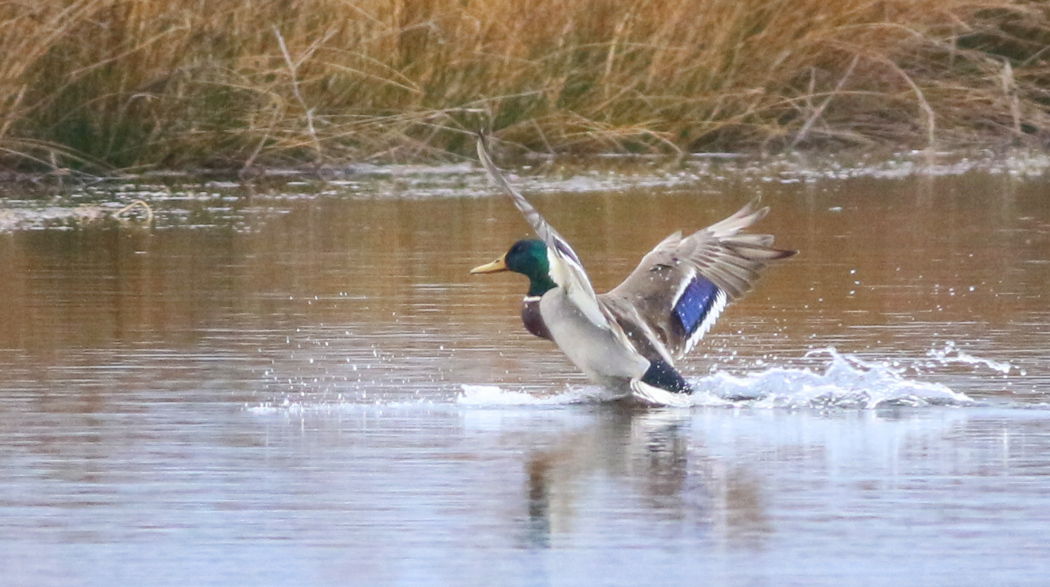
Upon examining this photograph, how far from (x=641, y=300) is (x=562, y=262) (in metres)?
0.73

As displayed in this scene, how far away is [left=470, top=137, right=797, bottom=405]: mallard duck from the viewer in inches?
257

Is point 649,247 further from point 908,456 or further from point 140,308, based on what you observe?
point 908,456

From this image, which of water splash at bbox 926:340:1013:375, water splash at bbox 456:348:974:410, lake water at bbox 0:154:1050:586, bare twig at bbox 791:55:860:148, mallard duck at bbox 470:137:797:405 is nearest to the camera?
lake water at bbox 0:154:1050:586

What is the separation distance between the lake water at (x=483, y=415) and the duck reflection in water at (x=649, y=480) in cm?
1

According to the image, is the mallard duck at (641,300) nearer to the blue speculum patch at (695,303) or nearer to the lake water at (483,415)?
the blue speculum patch at (695,303)

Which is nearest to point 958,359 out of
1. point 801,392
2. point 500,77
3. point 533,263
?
point 801,392

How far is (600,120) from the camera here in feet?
46.9

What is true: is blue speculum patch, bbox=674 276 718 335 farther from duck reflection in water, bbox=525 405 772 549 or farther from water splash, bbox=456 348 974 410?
duck reflection in water, bbox=525 405 772 549

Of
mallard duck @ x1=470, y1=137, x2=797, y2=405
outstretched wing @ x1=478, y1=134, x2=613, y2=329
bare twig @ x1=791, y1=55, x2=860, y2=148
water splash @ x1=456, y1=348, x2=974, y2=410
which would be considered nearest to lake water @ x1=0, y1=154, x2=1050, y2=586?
water splash @ x1=456, y1=348, x2=974, y2=410

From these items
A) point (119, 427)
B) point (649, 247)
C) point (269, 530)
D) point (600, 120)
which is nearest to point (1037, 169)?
point (600, 120)

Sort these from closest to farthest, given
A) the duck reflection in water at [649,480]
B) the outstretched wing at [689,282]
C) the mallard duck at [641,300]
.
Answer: the duck reflection in water at [649,480], the mallard duck at [641,300], the outstretched wing at [689,282]

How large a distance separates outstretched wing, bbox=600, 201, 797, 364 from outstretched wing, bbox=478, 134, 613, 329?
0.84 ft

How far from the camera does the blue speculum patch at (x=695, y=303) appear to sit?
7027 mm

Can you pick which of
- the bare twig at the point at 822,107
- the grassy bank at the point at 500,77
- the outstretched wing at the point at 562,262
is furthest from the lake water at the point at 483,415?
the bare twig at the point at 822,107
